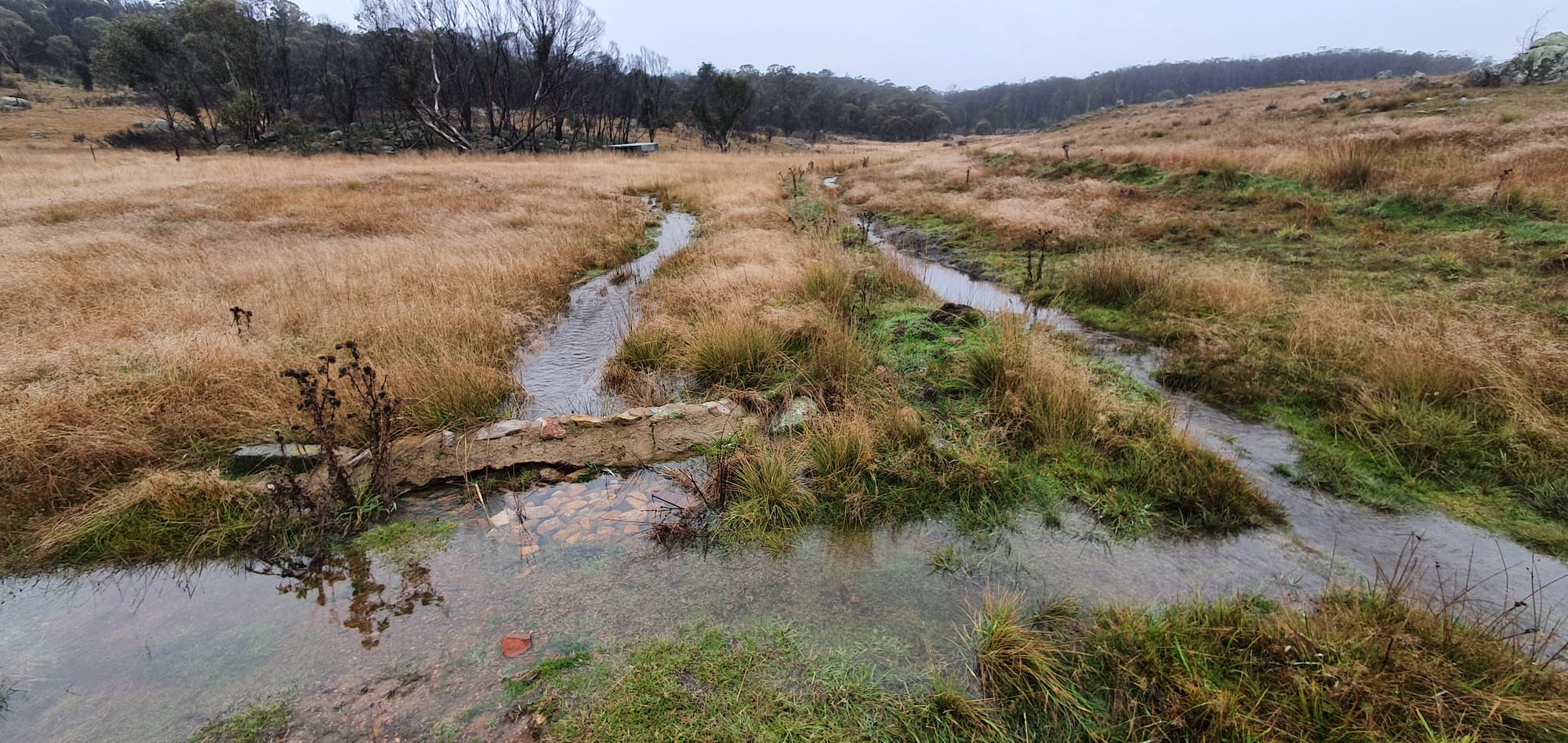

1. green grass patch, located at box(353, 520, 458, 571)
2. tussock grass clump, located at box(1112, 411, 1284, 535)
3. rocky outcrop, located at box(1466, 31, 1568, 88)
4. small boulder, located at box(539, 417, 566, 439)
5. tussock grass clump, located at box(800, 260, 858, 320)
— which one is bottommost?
green grass patch, located at box(353, 520, 458, 571)

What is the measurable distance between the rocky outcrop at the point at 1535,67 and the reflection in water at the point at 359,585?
131 feet

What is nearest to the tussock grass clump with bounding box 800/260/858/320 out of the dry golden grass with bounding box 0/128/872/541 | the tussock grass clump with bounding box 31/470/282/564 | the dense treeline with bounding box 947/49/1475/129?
the dry golden grass with bounding box 0/128/872/541

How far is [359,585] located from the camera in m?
3.72

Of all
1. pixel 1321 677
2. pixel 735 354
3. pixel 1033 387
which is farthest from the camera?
pixel 735 354

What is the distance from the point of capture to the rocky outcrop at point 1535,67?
2427 cm

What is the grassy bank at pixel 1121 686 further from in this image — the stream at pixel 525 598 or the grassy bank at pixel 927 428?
the grassy bank at pixel 927 428

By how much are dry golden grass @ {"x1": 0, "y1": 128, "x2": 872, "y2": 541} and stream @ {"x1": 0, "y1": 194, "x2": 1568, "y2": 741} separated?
4.13ft

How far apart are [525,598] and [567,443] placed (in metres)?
1.73

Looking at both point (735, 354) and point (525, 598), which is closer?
point (525, 598)

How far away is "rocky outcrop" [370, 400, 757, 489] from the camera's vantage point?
4.91 metres

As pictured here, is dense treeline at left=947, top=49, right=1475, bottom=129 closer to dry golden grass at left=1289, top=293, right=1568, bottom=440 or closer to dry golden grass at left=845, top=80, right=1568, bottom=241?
dry golden grass at left=845, top=80, right=1568, bottom=241

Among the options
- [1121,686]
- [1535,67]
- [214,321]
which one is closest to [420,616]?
[1121,686]

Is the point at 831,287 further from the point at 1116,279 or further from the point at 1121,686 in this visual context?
the point at 1121,686

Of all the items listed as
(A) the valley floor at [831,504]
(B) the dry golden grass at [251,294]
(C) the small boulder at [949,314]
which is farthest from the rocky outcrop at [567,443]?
(C) the small boulder at [949,314]
